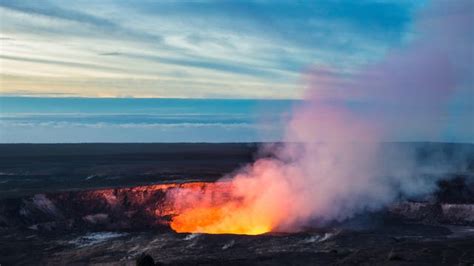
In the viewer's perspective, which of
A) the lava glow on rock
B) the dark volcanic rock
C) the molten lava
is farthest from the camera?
the molten lava

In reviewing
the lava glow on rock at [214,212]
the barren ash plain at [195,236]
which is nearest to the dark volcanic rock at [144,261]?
the barren ash plain at [195,236]

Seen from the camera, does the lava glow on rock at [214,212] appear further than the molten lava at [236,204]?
No

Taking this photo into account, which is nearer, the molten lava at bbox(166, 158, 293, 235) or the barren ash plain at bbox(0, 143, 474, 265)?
the barren ash plain at bbox(0, 143, 474, 265)

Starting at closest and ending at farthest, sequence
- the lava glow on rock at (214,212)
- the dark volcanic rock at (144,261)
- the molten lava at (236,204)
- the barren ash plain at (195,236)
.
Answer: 1. the dark volcanic rock at (144,261)
2. the barren ash plain at (195,236)
3. the lava glow on rock at (214,212)
4. the molten lava at (236,204)

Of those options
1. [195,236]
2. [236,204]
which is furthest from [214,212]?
[195,236]

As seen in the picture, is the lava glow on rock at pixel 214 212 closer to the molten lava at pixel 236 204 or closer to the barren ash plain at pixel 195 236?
the molten lava at pixel 236 204

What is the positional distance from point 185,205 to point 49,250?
15847mm

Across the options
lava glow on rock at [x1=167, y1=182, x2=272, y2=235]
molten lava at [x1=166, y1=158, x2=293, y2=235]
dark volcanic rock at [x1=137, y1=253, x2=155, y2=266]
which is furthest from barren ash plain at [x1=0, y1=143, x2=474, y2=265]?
molten lava at [x1=166, y1=158, x2=293, y2=235]

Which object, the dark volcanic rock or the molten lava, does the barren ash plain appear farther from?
the molten lava

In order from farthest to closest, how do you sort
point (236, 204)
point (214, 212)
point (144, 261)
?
point (236, 204)
point (214, 212)
point (144, 261)

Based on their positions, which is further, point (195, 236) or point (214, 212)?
point (214, 212)

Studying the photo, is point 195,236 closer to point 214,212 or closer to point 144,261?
point 144,261

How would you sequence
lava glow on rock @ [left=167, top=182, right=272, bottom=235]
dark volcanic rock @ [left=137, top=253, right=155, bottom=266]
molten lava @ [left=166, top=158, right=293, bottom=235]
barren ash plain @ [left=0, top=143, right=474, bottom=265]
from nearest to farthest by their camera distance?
1. dark volcanic rock @ [left=137, top=253, right=155, bottom=266]
2. barren ash plain @ [left=0, top=143, right=474, bottom=265]
3. lava glow on rock @ [left=167, top=182, right=272, bottom=235]
4. molten lava @ [left=166, top=158, right=293, bottom=235]

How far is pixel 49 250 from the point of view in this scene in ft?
96.8
